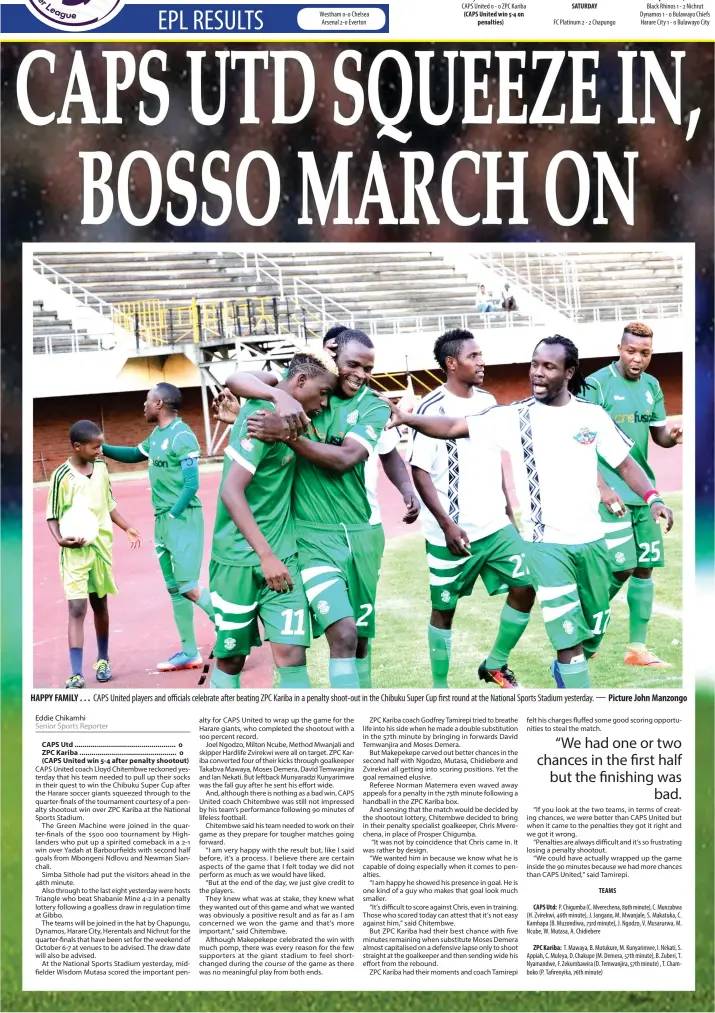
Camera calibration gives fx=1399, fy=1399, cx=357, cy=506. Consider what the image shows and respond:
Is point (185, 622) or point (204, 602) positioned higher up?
point (204, 602)

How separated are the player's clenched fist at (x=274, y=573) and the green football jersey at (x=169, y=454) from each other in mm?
1301

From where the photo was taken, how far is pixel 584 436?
6.76 metres

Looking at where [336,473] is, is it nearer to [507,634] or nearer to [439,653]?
[439,653]

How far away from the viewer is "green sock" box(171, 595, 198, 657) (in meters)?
7.29

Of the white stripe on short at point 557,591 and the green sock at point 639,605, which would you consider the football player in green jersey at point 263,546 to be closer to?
the white stripe on short at point 557,591

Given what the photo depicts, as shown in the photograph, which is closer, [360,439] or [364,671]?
[360,439]

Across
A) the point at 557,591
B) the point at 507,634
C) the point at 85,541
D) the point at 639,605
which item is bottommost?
the point at 507,634

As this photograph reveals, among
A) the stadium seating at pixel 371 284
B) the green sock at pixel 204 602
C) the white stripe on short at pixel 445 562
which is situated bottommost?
the green sock at pixel 204 602

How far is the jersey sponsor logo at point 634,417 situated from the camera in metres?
7.17

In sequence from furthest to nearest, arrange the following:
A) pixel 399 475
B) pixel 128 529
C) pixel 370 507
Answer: pixel 128 529
pixel 399 475
pixel 370 507

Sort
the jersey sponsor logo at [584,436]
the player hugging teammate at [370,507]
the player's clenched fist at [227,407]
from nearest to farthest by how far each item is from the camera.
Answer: the player hugging teammate at [370,507] < the player's clenched fist at [227,407] < the jersey sponsor logo at [584,436]

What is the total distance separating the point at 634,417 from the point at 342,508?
1.70 metres
